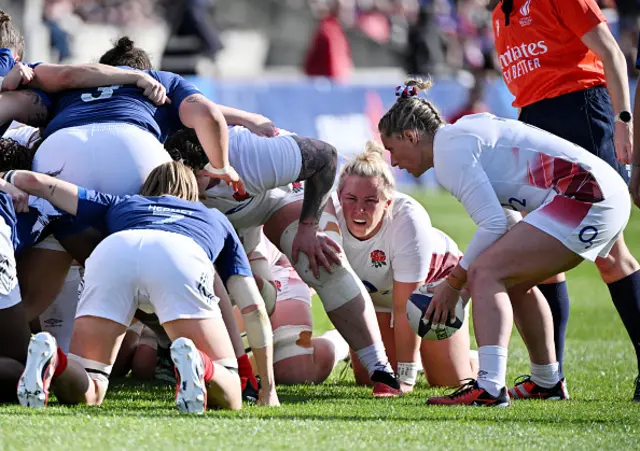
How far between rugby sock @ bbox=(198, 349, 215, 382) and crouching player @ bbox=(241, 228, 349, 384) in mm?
1798

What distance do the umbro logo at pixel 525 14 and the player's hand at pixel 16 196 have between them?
290cm

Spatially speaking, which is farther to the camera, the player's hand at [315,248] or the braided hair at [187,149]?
the player's hand at [315,248]

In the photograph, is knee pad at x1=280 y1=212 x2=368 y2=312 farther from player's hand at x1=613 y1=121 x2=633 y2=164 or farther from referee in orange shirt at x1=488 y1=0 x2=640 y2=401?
player's hand at x1=613 y1=121 x2=633 y2=164

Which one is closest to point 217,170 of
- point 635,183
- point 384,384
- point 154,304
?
point 154,304

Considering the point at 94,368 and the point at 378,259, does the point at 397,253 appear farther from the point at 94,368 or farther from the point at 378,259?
the point at 94,368

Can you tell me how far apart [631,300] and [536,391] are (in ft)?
2.26

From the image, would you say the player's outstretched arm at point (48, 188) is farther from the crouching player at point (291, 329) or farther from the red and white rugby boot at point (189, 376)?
the crouching player at point (291, 329)

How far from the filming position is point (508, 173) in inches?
219

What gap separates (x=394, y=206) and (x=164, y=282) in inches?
83.0

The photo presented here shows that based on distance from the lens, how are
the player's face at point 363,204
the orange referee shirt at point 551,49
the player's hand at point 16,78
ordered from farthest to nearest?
the player's face at point 363,204
the orange referee shirt at point 551,49
the player's hand at point 16,78

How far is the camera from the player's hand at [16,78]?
588 centimetres

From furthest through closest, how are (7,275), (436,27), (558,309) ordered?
1. (436,27)
2. (558,309)
3. (7,275)

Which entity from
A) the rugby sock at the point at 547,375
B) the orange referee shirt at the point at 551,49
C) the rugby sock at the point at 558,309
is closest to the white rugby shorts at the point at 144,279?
the rugby sock at the point at 547,375

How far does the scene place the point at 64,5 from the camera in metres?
20.5
